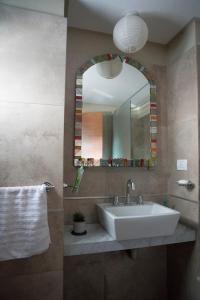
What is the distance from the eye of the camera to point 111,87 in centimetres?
178

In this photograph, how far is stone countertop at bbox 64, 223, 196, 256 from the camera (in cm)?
128

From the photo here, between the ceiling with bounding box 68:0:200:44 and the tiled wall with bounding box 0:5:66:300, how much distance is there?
14.6 inches

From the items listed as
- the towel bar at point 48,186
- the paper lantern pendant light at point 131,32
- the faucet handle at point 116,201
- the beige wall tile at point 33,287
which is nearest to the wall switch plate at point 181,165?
the faucet handle at point 116,201

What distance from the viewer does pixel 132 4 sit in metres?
1.48

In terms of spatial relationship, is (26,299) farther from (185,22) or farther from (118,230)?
(185,22)

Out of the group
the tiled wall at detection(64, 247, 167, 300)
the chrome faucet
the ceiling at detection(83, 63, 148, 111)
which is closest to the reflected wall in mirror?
the ceiling at detection(83, 63, 148, 111)

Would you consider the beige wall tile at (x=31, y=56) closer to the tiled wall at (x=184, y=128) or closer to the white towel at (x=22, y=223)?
the white towel at (x=22, y=223)

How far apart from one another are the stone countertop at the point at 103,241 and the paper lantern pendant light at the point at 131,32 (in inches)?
52.7

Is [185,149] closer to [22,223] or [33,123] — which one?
[33,123]

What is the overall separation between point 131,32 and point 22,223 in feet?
4.55

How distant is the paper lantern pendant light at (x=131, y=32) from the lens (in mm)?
1351

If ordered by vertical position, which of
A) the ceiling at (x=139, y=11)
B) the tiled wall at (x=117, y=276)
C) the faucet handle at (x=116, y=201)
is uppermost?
the ceiling at (x=139, y=11)

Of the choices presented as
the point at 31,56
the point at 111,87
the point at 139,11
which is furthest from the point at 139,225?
the point at 139,11

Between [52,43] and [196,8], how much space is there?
1138mm
